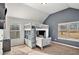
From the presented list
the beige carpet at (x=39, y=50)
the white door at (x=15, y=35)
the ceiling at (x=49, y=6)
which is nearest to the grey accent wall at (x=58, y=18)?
the ceiling at (x=49, y=6)

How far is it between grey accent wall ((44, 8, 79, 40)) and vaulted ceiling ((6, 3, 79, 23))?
8 cm

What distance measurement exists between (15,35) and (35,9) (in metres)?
0.68

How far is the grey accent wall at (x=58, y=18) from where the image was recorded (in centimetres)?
177

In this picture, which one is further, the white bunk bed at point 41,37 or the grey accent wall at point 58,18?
the white bunk bed at point 41,37

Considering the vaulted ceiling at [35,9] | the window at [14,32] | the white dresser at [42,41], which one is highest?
the vaulted ceiling at [35,9]

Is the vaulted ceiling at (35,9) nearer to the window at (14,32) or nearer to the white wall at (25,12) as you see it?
the white wall at (25,12)

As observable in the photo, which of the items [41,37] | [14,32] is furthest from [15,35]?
[41,37]

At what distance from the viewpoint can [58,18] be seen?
1.91 metres

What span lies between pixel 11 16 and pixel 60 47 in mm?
1170

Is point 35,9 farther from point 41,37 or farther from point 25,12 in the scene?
point 41,37

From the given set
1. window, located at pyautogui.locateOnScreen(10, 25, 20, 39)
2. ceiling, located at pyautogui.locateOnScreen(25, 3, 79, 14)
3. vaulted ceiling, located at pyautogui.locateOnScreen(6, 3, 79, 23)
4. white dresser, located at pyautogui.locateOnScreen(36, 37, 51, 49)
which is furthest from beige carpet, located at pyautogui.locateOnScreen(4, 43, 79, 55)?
ceiling, located at pyautogui.locateOnScreen(25, 3, 79, 14)

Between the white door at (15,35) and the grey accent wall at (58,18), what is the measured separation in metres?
0.60

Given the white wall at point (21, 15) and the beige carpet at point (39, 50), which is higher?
the white wall at point (21, 15)
